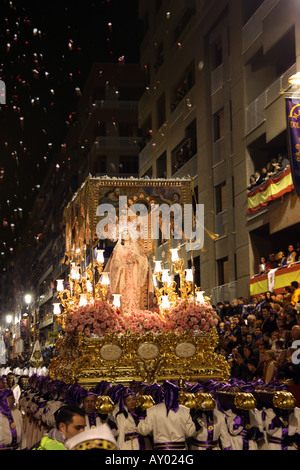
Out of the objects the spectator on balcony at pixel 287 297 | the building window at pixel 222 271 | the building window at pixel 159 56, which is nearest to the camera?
the spectator on balcony at pixel 287 297

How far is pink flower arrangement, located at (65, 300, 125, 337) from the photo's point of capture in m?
14.9

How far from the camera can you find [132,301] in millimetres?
17109

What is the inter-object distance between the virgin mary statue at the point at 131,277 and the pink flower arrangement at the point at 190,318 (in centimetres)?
146

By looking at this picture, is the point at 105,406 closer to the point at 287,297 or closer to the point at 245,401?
the point at 245,401

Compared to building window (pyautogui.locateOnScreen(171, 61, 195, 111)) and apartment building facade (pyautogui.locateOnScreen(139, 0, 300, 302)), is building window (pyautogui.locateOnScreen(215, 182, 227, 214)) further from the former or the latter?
building window (pyautogui.locateOnScreen(171, 61, 195, 111))

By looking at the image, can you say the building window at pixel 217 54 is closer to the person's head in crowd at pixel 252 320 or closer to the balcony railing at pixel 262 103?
the balcony railing at pixel 262 103

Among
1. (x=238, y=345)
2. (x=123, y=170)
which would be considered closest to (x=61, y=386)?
(x=238, y=345)

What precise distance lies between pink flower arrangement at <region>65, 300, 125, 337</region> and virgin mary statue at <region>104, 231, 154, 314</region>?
1657mm

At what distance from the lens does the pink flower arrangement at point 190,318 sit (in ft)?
50.5

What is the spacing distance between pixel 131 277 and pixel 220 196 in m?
14.1

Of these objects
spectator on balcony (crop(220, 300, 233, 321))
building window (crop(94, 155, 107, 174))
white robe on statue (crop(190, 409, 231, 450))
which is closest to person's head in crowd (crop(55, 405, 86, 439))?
white robe on statue (crop(190, 409, 231, 450))

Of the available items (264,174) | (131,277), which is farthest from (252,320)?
(264,174)

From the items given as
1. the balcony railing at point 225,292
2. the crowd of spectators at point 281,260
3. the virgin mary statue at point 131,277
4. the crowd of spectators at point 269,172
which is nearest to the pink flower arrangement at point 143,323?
the virgin mary statue at point 131,277
